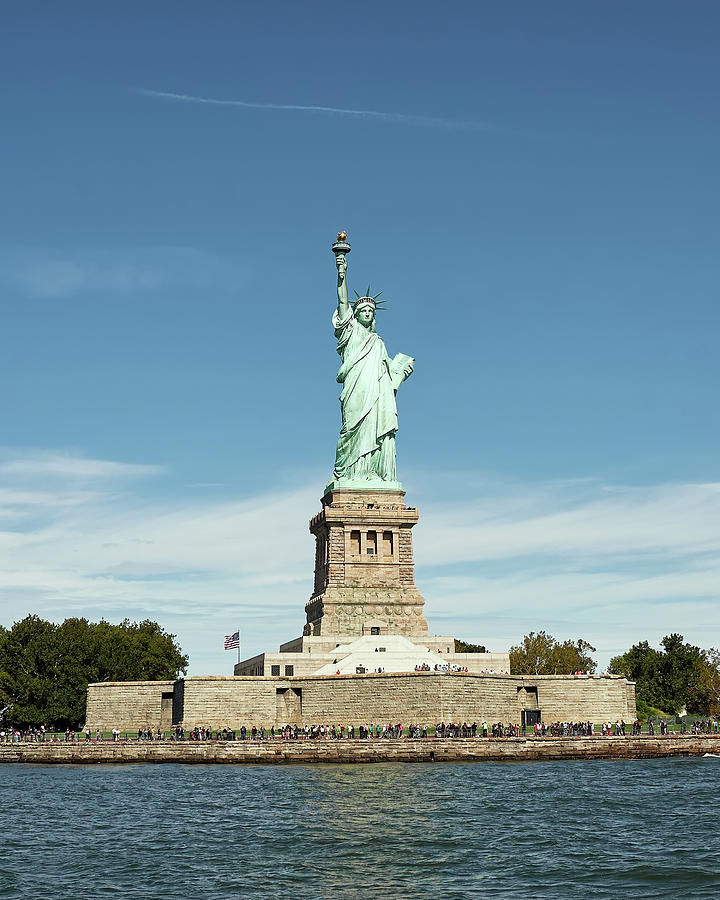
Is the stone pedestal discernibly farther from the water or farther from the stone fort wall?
the water

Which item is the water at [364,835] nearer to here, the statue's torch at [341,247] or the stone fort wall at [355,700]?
the stone fort wall at [355,700]

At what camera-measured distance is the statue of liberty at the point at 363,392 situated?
252 ft

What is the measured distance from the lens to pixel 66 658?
7475 cm

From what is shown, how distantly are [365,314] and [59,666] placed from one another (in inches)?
1230

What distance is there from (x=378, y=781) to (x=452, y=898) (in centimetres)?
2144

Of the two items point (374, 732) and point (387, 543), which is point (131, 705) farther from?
point (387, 543)

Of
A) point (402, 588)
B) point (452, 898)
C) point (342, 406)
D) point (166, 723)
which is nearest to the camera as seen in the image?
point (452, 898)

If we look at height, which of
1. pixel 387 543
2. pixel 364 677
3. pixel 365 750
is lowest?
pixel 365 750

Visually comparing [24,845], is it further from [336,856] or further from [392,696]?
[392,696]

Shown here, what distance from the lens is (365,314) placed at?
78750mm

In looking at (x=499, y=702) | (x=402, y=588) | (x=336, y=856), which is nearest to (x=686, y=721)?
(x=499, y=702)

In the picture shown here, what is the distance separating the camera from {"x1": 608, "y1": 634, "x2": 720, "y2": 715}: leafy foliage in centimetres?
8612

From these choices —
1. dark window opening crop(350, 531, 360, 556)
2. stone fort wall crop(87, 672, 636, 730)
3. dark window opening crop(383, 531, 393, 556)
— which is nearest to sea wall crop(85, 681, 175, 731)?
stone fort wall crop(87, 672, 636, 730)

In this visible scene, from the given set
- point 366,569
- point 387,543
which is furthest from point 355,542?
point 387,543
